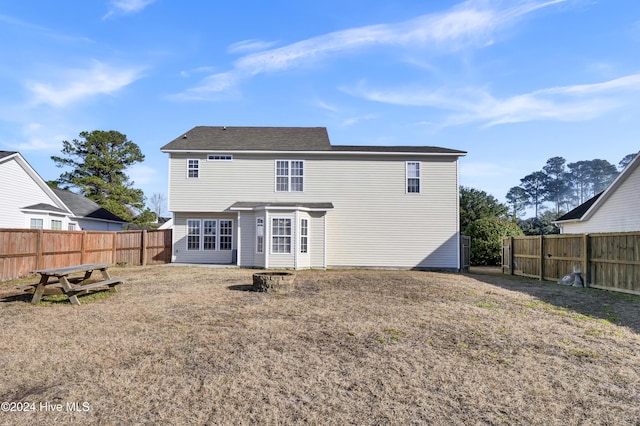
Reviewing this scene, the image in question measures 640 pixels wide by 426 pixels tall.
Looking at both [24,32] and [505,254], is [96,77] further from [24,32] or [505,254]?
[505,254]

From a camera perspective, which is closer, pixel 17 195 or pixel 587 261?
pixel 587 261

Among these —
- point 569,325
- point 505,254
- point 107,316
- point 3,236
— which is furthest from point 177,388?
point 505,254

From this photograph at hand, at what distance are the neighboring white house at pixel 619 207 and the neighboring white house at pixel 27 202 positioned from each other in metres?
28.1

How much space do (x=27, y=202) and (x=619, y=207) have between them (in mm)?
29198

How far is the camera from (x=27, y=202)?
19766 mm

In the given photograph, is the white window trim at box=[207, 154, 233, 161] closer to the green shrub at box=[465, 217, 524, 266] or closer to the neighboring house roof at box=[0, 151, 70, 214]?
the neighboring house roof at box=[0, 151, 70, 214]

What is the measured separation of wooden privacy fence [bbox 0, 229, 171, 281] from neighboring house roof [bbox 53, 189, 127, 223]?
25.5 ft

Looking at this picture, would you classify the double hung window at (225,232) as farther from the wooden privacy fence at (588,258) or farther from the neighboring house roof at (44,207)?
the wooden privacy fence at (588,258)

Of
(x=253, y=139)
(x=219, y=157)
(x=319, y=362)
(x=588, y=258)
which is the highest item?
(x=253, y=139)

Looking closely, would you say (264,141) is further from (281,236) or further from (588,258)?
(588,258)

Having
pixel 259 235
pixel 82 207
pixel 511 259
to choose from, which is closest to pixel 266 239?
pixel 259 235

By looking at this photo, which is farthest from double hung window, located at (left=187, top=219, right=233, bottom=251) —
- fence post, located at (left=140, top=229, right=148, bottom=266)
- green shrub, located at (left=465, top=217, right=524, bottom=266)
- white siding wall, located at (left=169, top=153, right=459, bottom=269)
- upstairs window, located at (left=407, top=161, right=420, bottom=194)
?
green shrub, located at (left=465, top=217, right=524, bottom=266)

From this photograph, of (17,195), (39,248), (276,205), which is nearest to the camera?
(39,248)

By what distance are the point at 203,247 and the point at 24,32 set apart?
1134 cm
